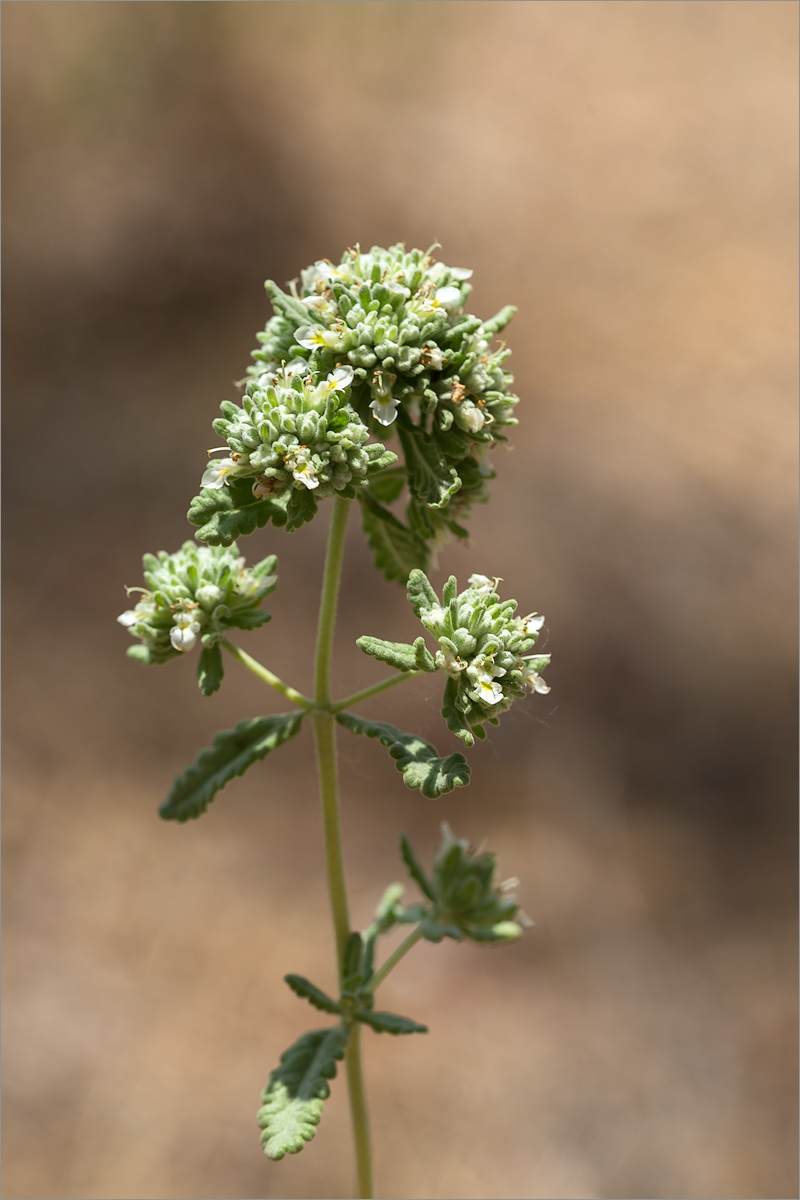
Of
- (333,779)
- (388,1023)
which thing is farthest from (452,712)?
(388,1023)

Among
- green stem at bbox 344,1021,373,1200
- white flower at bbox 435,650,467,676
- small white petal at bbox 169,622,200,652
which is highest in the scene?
small white petal at bbox 169,622,200,652

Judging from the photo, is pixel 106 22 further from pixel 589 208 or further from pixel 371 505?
pixel 371 505

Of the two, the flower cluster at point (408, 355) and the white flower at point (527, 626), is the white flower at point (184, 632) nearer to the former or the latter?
the flower cluster at point (408, 355)

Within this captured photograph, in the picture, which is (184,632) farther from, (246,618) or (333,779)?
(333,779)

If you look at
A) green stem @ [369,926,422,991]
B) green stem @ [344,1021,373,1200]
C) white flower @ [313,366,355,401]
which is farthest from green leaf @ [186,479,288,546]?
green stem @ [344,1021,373,1200]

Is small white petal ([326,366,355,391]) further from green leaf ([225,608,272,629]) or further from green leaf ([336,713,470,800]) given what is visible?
green leaf ([336,713,470,800])

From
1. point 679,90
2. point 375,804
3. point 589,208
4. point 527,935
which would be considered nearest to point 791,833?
point 527,935
